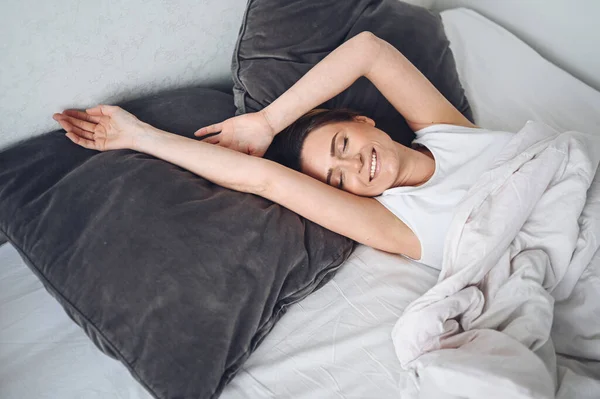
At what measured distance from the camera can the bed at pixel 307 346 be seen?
3.03ft

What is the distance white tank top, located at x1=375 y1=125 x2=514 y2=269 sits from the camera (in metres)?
1.17

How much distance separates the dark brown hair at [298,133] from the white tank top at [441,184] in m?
0.22

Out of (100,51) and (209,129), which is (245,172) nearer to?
(209,129)

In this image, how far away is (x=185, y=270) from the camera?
943mm

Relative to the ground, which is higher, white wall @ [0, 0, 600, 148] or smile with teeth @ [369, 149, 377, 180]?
white wall @ [0, 0, 600, 148]

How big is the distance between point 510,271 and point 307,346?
17.9 inches

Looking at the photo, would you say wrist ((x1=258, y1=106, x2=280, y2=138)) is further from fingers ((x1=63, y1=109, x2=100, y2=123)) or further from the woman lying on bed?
fingers ((x1=63, y1=109, x2=100, y2=123))

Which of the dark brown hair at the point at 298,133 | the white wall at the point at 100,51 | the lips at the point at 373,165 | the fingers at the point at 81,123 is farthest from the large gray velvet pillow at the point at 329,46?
the fingers at the point at 81,123

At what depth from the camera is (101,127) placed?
1.15 meters

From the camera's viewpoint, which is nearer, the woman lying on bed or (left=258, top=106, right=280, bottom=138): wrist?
the woman lying on bed

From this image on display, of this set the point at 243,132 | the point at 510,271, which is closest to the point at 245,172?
the point at 243,132

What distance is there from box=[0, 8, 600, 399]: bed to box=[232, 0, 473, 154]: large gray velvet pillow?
433 millimetres

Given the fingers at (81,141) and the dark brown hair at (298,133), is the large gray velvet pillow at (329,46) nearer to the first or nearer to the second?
the dark brown hair at (298,133)

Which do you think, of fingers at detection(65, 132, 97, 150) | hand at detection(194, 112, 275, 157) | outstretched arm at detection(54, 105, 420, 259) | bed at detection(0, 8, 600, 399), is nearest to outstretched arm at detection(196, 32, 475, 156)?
hand at detection(194, 112, 275, 157)
